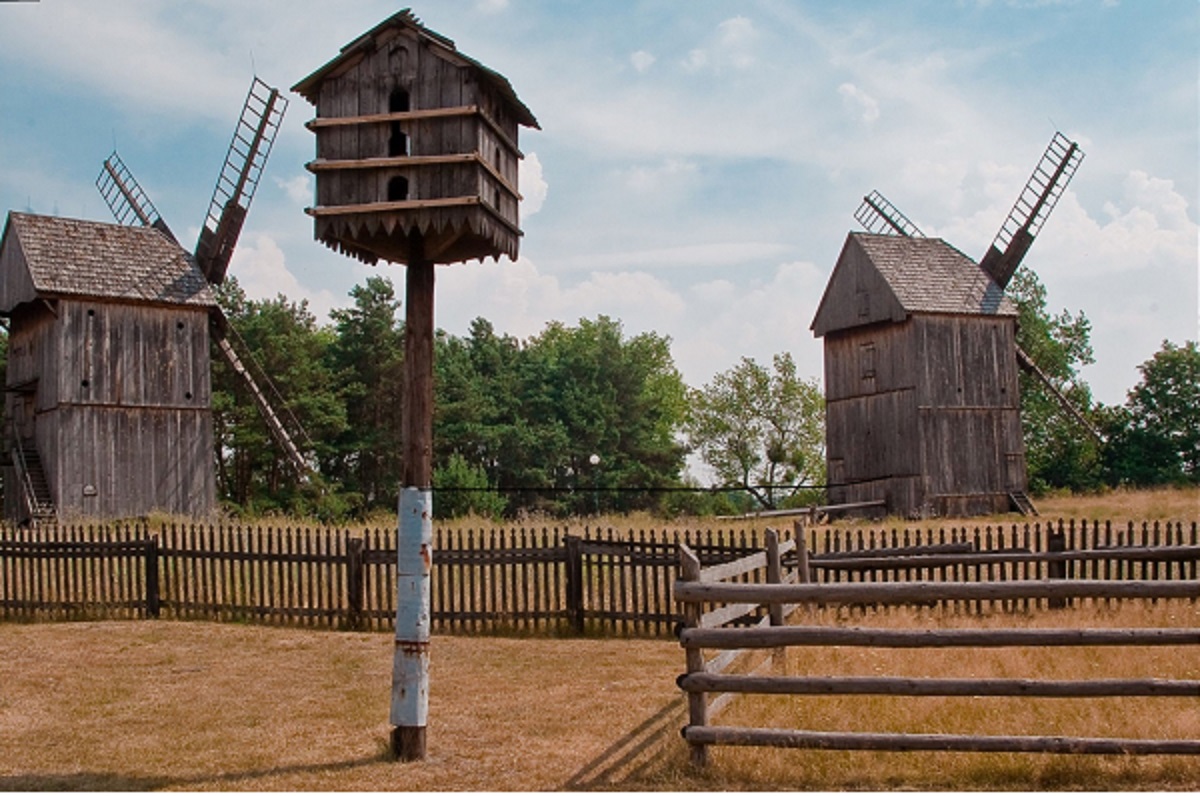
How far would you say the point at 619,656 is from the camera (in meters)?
13.8

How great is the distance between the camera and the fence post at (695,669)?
8.14m

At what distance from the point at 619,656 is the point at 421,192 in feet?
22.5

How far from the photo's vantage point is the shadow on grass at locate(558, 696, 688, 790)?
803 cm

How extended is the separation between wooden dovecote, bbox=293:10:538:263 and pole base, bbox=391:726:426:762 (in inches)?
155

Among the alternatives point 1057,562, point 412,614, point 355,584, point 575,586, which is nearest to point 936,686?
point 412,614

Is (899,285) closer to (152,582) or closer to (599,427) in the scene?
(152,582)

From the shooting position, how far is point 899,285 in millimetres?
33844

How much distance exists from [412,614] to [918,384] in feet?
87.0

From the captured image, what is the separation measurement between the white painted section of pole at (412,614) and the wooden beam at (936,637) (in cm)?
213

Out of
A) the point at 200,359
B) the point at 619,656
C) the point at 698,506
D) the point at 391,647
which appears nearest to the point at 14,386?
the point at 200,359

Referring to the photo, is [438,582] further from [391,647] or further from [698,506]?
[698,506]

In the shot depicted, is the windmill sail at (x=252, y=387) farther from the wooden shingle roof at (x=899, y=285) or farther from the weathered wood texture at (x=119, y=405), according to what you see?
the wooden shingle roof at (x=899, y=285)

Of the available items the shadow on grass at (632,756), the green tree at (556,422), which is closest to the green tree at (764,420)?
the green tree at (556,422)

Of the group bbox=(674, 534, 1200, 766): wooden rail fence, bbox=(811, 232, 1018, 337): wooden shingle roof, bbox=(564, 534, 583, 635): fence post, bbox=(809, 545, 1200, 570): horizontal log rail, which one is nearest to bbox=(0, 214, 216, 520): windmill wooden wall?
bbox=(564, 534, 583, 635): fence post
